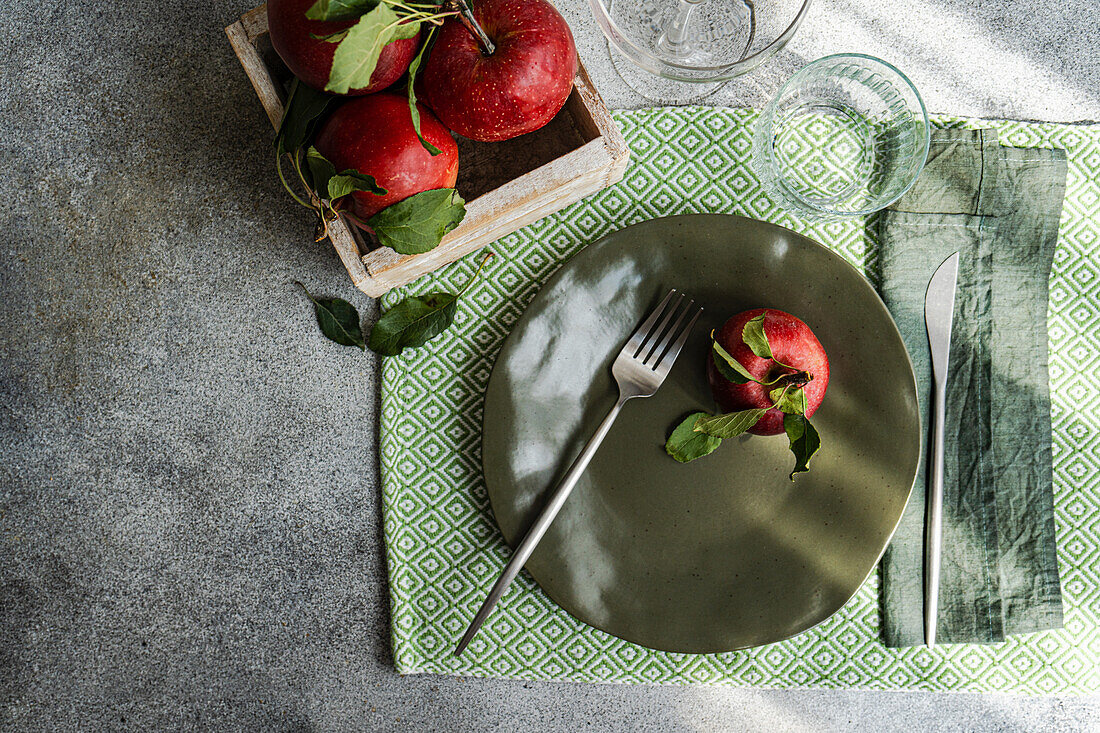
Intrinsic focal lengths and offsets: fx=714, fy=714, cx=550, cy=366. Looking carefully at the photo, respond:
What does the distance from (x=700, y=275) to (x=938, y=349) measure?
8.9 inches

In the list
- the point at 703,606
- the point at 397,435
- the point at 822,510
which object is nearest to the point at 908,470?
the point at 822,510

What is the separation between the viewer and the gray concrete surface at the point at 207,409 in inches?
26.6

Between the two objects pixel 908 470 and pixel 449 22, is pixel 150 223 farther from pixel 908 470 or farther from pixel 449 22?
pixel 908 470

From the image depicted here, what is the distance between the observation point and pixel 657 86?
68 centimetres

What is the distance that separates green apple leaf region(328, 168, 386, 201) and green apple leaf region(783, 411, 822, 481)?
0.35 m

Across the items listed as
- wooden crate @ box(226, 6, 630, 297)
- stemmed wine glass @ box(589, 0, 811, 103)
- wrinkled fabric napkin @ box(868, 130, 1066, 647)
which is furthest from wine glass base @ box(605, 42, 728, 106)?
wrinkled fabric napkin @ box(868, 130, 1066, 647)

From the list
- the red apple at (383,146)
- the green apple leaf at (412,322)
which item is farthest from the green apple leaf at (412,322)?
the red apple at (383,146)

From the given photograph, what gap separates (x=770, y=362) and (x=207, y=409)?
20.4 inches

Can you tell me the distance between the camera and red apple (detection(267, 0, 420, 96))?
0.45 meters

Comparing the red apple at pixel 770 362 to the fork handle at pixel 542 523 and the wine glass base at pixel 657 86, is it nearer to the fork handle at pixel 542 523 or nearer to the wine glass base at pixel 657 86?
the fork handle at pixel 542 523

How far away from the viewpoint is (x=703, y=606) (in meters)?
0.61

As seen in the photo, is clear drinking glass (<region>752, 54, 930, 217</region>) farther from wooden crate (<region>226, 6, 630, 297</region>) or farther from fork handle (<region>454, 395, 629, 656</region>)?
fork handle (<region>454, 395, 629, 656</region>)

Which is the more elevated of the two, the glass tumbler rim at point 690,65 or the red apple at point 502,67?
the glass tumbler rim at point 690,65

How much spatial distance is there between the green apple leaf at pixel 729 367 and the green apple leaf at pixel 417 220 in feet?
0.74
